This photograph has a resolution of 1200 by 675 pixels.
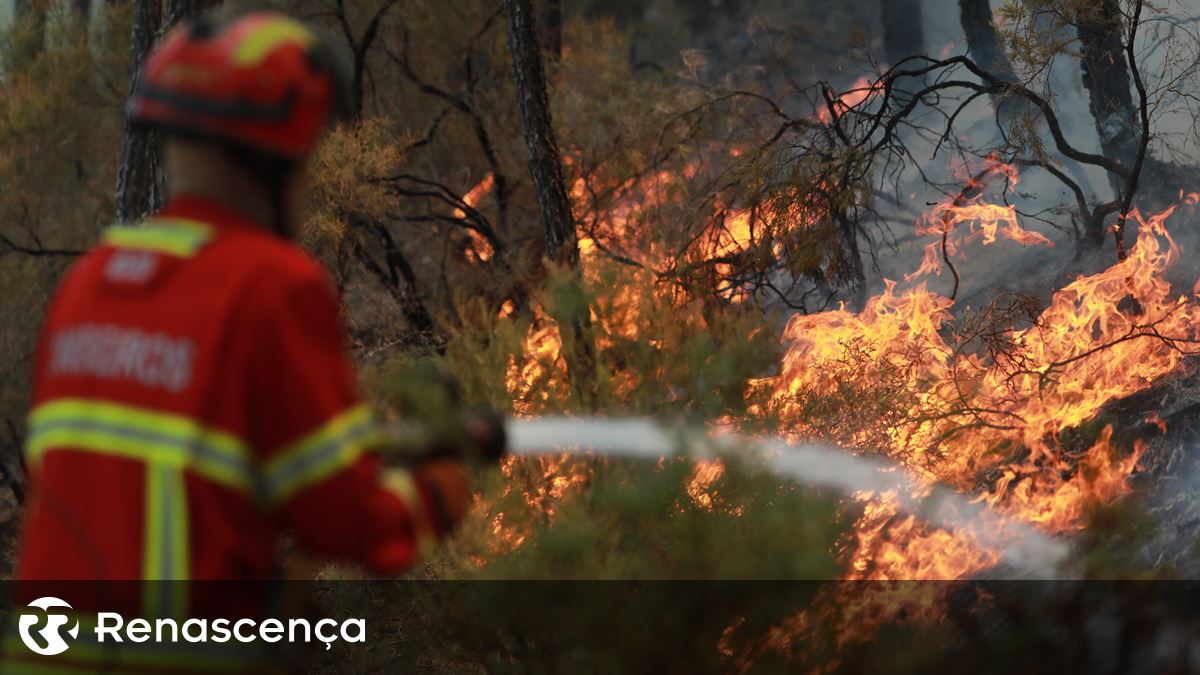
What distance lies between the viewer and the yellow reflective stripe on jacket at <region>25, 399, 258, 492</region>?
1955mm

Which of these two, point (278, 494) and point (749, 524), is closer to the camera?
point (278, 494)

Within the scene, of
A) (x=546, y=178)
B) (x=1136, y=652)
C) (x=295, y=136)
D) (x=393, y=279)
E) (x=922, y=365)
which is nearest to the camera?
(x=295, y=136)

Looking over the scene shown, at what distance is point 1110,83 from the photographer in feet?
31.6

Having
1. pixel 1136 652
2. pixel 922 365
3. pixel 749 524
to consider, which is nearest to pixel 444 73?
pixel 922 365

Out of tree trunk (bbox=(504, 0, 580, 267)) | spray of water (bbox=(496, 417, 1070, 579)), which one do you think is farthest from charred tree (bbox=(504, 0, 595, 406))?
spray of water (bbox=(496, 417, 1070, 579))

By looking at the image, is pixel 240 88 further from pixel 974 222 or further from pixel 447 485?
pixel 974 222

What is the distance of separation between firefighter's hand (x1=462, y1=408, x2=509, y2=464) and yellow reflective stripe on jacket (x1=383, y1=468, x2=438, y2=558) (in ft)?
0.42

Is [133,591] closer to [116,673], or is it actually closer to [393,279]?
[116,673]

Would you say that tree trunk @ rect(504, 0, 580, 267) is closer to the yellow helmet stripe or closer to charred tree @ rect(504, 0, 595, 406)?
charred tree @ rect(504, 0, 595, 406)

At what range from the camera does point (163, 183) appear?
8688mm

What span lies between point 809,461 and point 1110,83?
187 inches

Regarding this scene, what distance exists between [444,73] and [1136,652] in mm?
13730

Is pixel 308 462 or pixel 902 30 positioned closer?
pixel 308 462

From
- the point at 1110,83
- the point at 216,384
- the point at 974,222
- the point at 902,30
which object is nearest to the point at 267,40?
the point at 216,384
